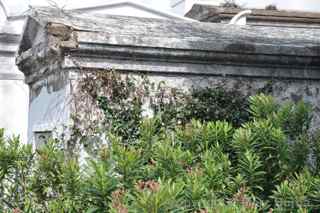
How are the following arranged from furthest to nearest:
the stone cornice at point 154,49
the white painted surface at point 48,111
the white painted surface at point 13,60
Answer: the white painted surface at point 13,60 < the white painted surface at point 48,111 < the stone cornice at point 154,49

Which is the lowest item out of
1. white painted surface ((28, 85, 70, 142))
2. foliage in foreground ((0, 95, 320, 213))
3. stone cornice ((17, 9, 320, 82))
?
white painted surface ((28, 85, 70, 142))

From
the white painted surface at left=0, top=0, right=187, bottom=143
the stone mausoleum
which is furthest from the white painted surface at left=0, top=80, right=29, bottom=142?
the stone mausoleum

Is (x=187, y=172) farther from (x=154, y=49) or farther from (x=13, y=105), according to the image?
(x=13, y=105)

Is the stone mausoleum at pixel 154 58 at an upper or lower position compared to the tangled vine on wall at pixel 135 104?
upper

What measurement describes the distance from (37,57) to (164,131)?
5.30 feet

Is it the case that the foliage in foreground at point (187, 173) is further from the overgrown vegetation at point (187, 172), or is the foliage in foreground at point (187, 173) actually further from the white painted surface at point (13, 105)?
the white painted surface at point (13, 105)

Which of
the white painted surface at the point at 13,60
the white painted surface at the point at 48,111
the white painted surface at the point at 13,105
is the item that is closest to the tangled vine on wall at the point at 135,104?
the white painted surface at the point at 48,111

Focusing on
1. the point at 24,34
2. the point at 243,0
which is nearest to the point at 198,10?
the point at 243,0

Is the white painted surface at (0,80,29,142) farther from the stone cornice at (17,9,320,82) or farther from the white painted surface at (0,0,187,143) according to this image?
the stone cornice at (17,9,320,82)

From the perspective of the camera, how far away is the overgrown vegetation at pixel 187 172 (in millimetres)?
4066

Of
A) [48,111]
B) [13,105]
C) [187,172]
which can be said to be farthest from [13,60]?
[187,172]

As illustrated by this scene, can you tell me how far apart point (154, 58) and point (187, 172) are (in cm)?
222

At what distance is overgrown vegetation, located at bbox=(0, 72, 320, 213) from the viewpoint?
407cm

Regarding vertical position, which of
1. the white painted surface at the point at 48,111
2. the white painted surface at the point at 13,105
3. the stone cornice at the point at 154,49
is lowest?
the white painted surface at the point at 13,105
